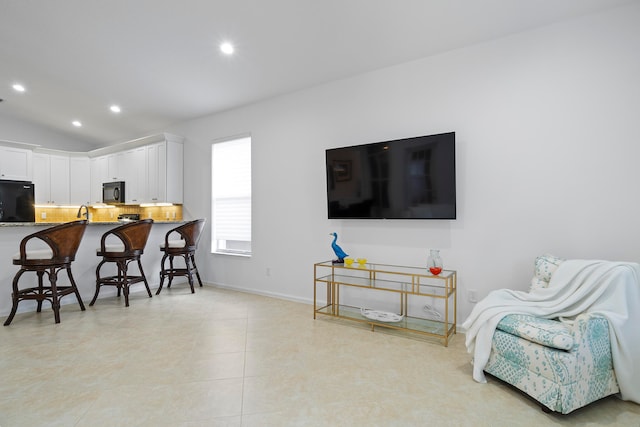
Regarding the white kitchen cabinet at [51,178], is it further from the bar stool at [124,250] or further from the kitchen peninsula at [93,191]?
the bar stool at [124,250]

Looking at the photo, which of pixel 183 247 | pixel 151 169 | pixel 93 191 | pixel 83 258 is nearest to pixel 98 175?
pixel 93 191

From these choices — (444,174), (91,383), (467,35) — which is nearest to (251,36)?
(467,35)

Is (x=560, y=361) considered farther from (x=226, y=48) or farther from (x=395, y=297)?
(x=226, y=48)

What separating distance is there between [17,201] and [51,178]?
811 millimetres

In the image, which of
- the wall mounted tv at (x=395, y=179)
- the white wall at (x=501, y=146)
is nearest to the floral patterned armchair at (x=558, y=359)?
the white wall at (x=501, y=146)

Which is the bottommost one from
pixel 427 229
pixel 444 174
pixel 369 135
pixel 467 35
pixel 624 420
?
pixel 624 420

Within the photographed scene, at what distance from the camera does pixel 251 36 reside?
3285 millimetres

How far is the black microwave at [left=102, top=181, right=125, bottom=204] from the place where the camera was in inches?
247

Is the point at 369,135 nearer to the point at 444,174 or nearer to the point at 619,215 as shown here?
the point at 444,174

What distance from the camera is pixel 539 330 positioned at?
1937 millimetres

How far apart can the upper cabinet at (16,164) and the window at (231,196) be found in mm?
4149

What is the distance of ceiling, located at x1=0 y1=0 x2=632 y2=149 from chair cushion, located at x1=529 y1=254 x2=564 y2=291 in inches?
79.1

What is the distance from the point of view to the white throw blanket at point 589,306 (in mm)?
1924

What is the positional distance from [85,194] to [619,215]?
28.9 ft
